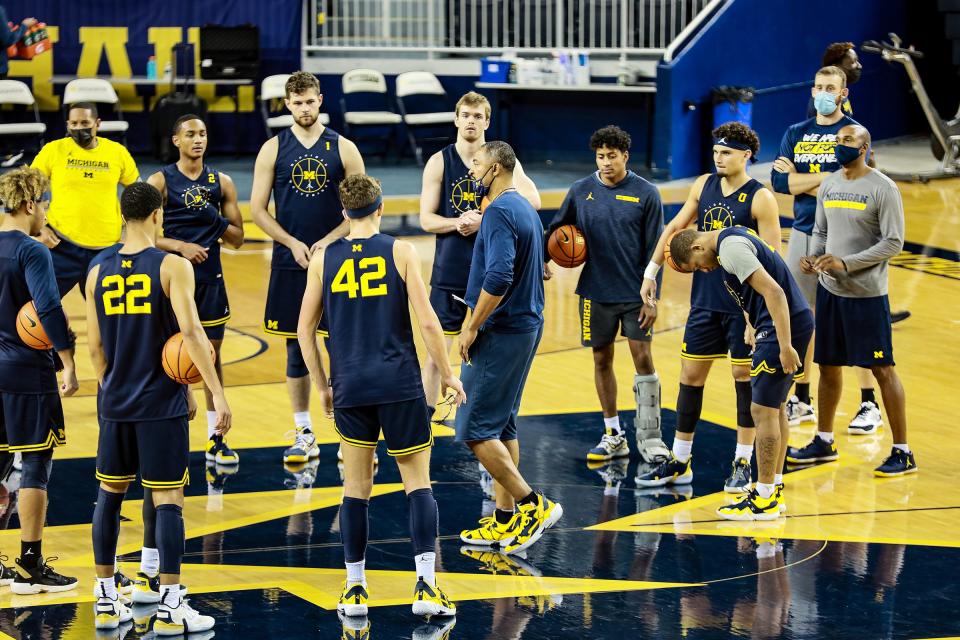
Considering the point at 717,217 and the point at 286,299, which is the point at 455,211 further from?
the point at 717,217

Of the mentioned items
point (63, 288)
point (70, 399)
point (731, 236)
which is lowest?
point (70, 399)

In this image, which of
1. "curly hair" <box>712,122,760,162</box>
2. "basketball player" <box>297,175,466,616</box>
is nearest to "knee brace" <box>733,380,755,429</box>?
"curly hair" <box>712,122,760,162</box>

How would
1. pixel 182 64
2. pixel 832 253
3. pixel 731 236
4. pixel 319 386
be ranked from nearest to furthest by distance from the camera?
1. pixel 319 386
2. pixel 731 236
3. pixel 832 253
4. pixel 182 64

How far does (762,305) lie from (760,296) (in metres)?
0.06


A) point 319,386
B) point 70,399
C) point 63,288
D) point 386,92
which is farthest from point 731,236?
point 386,92

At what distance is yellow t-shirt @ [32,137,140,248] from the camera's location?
814 centimetres

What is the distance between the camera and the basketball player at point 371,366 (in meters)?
5.63

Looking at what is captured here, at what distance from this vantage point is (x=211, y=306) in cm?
795

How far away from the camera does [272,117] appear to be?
19.9 meters

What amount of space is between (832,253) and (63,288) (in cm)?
439

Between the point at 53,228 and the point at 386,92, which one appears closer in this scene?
the point at 53,228

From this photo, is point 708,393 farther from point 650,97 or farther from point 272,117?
point 272,117

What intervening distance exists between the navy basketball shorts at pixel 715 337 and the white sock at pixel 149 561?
9.77ft

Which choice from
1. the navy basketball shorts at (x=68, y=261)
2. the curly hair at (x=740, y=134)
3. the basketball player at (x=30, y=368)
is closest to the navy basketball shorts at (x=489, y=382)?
the curly hair at (x=740, y=134)
